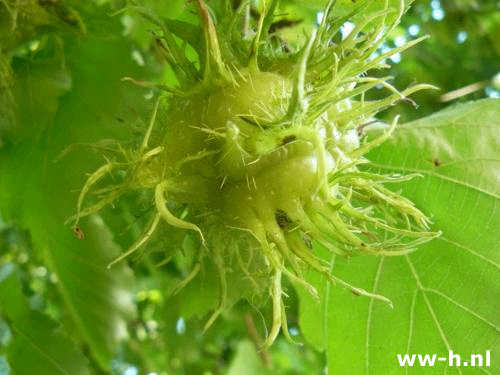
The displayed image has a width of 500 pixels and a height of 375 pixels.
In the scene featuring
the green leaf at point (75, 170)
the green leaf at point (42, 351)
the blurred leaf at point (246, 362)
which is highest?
the green leaf at point (75, 170)

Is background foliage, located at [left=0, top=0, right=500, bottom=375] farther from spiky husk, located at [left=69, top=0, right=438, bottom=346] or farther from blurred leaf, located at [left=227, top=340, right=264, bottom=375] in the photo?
blurred leaf, located at [left=227, top=340, right=264, bottom=375]

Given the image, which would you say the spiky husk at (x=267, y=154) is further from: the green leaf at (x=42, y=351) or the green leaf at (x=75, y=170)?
the green leaf at (x=42, y=351)

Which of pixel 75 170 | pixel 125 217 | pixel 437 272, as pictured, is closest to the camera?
pixel 437 272

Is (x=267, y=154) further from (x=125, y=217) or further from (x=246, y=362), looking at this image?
(x=246, y=362)

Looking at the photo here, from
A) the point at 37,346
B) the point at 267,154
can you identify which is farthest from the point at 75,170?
the point at 267,154

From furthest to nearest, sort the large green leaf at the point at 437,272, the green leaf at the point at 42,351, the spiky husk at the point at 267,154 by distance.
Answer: the green leaf at the point at 42,351
the large green leaf at the point at 437,272
the spiky husk at the point at 267,154

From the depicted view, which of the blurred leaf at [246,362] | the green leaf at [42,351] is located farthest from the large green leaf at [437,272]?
the blurred leaf at [246,362]

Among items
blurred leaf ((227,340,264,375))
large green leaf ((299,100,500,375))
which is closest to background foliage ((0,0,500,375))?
large green leaf ((299,100,500,375))
